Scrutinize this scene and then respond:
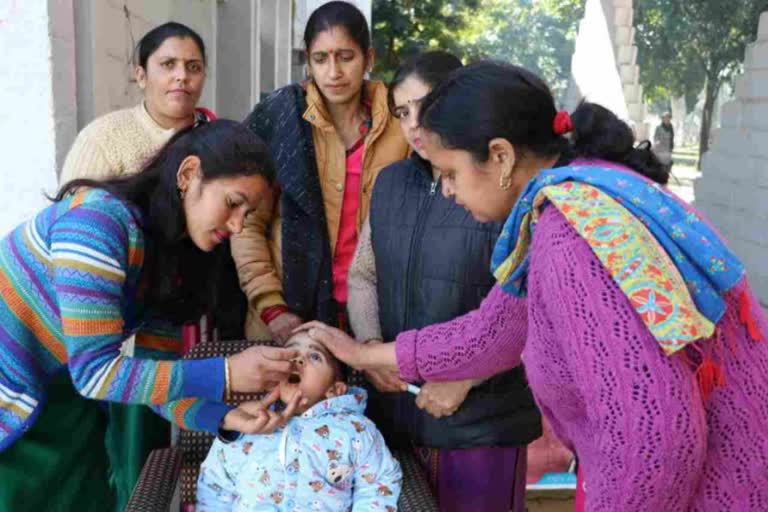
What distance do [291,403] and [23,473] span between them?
2.26ft

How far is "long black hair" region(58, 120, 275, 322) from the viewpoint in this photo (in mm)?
1986

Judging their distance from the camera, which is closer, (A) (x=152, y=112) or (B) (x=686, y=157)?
(A) (x=152, y=112)

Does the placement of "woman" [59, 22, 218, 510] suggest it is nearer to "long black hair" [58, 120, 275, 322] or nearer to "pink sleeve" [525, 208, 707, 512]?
"long black hair" [58, 120, 275, 322]

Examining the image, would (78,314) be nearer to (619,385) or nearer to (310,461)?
(310,461)

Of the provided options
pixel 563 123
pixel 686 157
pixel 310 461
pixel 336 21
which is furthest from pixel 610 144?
pixel 686 157

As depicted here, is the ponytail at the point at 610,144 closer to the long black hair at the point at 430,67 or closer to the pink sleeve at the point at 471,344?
the pink sleeve at the point at 471,344

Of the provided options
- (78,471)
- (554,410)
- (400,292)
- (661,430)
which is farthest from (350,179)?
(661,430)

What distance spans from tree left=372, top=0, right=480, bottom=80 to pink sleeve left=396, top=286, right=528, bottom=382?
12428mm

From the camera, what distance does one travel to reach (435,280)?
2.35 meters

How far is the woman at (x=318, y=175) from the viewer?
2844 mm

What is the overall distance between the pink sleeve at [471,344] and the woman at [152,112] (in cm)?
121

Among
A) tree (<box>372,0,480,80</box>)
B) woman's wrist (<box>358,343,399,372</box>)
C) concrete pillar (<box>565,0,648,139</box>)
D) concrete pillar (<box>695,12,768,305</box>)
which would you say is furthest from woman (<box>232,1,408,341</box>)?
concrete pillar (<box>565,0,648,139</box>)

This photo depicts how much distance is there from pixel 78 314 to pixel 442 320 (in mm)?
990

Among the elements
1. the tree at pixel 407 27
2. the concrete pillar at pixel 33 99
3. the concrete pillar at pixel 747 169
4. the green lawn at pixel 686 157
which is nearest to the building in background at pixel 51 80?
the concrete pillar at pixel 33 99
